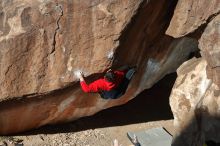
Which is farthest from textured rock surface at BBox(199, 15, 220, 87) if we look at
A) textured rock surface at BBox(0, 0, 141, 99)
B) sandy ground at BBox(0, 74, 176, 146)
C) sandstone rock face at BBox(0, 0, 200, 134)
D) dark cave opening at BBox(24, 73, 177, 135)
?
dark cave opening at BBox(24, 73, 177, 135)

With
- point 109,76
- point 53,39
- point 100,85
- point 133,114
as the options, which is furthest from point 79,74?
point 133,114

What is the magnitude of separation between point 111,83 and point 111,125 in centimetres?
188

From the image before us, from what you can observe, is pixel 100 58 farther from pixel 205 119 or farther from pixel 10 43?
pixel 205 119

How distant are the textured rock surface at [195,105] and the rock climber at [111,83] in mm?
860

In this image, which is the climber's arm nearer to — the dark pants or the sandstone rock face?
the sandstone rock face

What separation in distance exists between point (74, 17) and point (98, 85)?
1.08 m

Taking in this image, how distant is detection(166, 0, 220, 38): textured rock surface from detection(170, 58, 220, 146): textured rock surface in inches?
25.9

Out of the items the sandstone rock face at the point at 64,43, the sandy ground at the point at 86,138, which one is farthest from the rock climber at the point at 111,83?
the sandy ground at the point at 86,138

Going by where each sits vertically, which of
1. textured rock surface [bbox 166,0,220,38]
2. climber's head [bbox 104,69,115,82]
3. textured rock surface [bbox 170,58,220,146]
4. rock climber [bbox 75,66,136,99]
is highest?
textured rock surface [bbox 166,0,220,38]

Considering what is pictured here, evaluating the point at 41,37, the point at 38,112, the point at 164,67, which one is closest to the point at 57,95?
the point at 38,112

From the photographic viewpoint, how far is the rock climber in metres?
7.73

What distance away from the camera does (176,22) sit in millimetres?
7848

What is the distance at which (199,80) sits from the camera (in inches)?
318

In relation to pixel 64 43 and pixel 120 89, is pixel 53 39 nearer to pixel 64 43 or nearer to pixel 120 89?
pixel 64 43
